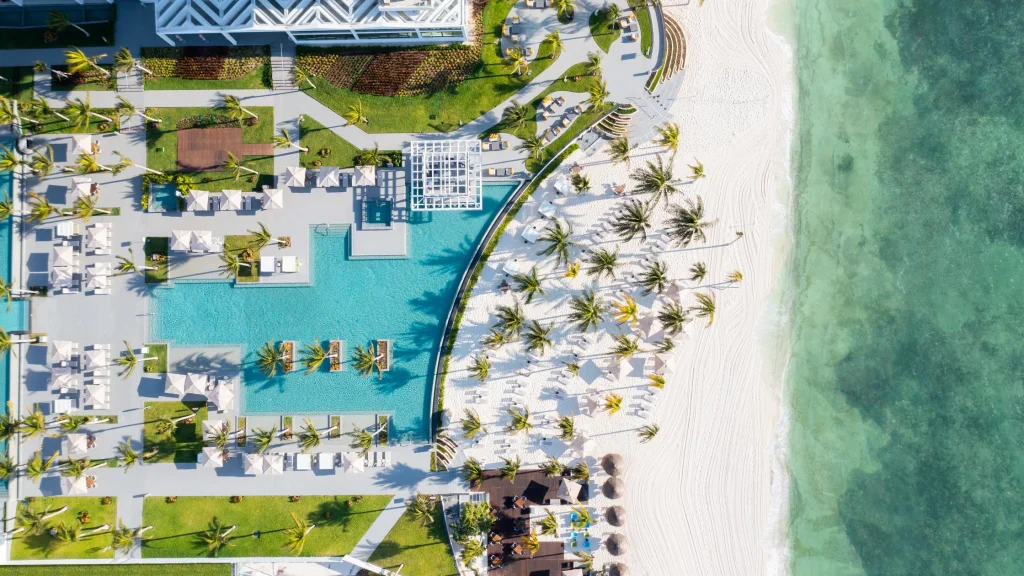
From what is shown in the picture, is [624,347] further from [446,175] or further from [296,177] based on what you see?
[296,177]

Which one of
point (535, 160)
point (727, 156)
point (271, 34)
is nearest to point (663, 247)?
point (727, 156)

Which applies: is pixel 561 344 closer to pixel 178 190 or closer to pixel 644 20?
pixel 644 20

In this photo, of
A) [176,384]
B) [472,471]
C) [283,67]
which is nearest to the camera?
[176,384]

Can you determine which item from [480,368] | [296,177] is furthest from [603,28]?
[480,368]

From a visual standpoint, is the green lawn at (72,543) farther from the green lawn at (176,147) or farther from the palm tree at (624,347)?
the palm tree at (624,347)

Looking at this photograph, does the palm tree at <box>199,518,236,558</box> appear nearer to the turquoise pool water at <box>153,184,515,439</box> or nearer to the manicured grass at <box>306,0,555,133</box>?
the turquoise pool water at <box>153,184,515,439</box>

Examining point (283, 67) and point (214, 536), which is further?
point (283, 67)
